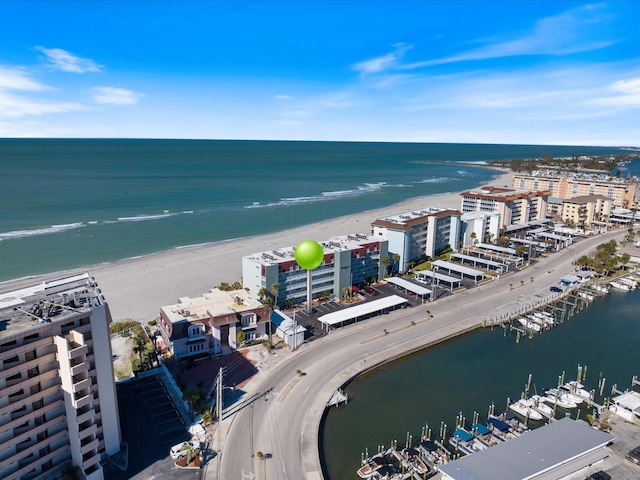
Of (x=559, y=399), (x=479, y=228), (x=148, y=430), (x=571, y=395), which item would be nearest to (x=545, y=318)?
(x=571, y=395)

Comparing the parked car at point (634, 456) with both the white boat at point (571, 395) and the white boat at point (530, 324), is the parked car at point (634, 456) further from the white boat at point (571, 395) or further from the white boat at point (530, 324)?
the white boat at point (530, 324)

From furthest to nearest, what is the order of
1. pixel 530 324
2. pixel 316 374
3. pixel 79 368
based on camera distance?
1. pixel 530 324
2. pixel 316 374
3. pixel 79 368

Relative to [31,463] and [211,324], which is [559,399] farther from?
[31,463]

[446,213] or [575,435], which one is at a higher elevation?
[446,213]

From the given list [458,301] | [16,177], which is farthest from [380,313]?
[16,177]

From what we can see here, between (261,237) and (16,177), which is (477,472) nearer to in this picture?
(261,237)

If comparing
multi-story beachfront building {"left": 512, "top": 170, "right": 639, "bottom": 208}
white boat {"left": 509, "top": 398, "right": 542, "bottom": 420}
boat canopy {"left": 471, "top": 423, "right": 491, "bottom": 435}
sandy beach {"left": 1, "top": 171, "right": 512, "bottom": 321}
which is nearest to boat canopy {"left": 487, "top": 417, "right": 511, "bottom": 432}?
boat canopy {"left": 471, "top": 423, "right": 491, "bottom": 435}

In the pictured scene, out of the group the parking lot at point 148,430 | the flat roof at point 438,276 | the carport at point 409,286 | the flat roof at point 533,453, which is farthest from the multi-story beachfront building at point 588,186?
the parking lot at point 148,430
